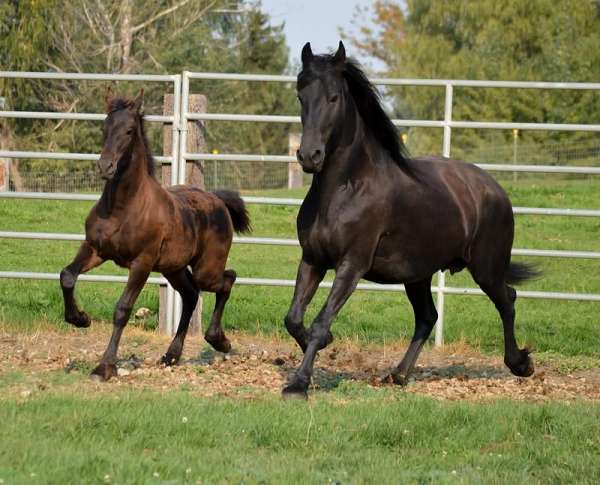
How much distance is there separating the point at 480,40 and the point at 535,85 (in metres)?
29.5

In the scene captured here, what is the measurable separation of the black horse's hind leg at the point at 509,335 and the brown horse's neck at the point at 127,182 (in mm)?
2518

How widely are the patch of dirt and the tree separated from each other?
70.3 feet

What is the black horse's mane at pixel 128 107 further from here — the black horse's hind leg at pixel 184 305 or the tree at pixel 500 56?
the tree at pixel 500 56

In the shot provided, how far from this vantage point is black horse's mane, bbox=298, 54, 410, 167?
720 centimetres

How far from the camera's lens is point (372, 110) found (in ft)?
24.1

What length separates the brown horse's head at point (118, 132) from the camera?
719 centimetres

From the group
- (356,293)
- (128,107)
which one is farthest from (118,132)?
(356,293)

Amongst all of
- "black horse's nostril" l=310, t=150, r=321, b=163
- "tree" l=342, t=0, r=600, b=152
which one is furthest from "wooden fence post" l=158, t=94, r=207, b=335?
"tree" l=342, t=0, r=600, b=152

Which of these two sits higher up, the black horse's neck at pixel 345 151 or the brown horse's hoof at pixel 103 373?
the black horse's neck at pixel 345 151

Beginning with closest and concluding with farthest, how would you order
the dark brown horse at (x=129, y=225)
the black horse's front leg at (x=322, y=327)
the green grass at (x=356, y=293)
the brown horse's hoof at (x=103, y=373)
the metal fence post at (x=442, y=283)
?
1. the black horse's front leg at (x=322, y=327)
2. the brown horse's hoof at (x=103, y=373)
3. the dark brown horse at (x=129, y=225)
4. the metal fence post at (x=442, y=283)
5. the green grass at (x=356, y=293)

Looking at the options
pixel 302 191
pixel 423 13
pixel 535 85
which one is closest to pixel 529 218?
pixel 302 191

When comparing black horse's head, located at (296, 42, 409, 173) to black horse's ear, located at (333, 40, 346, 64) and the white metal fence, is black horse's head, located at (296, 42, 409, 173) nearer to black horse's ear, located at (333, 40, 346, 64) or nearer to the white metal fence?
black horse's ear, located at (333, 40, 346, 64)

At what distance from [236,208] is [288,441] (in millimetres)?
3694

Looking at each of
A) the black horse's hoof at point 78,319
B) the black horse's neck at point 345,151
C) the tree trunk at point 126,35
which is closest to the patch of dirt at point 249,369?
the black horse's hoof at point 78,319
